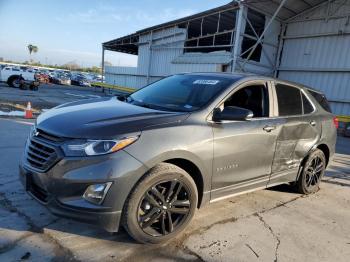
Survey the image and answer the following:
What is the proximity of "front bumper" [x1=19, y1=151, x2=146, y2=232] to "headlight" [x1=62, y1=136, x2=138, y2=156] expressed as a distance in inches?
1.9

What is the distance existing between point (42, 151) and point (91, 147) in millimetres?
548

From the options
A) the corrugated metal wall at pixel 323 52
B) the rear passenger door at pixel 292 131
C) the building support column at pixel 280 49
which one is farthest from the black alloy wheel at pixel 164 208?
the building support column at pixel 280 49

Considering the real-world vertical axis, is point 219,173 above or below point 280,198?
above

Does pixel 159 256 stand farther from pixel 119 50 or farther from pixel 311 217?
pixel 119 50

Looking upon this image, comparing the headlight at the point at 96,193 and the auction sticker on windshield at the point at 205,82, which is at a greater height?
the auction sticker on windshield at the point at 205,82

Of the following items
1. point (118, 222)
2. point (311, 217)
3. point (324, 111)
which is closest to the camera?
point (118, 222)

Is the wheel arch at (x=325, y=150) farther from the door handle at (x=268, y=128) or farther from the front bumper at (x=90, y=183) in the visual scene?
the front bumper at (x=90, y=183)

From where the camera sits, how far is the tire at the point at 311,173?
5172 millimetres

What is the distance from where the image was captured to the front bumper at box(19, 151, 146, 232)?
115 inches

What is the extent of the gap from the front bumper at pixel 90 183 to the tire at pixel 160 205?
0.39 ft

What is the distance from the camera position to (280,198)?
514 centimetres

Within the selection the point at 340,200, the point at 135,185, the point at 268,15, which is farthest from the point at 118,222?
the point at 268,15

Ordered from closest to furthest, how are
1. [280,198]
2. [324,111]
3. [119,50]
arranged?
[280,198] < [324,111] < [119,50]

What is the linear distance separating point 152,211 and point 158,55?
23.8 m
